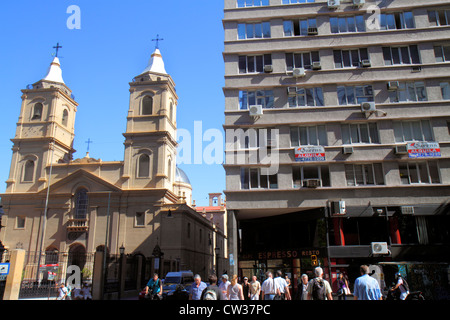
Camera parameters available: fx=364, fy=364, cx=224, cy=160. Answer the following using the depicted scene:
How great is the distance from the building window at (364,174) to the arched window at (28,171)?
130 feet

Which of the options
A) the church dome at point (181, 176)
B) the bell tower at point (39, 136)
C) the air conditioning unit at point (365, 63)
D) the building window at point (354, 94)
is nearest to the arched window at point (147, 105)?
the bell tower at point (39, 136)

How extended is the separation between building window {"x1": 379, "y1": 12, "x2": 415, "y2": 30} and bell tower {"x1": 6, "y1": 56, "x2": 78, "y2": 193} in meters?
39.9

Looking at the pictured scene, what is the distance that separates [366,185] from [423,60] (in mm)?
9606

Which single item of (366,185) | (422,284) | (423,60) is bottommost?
(422,284)

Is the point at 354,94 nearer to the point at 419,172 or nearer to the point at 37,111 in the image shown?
the point at 419,172

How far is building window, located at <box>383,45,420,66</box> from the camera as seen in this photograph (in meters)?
25.2

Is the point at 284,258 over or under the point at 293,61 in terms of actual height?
under

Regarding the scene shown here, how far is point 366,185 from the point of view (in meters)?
23.4

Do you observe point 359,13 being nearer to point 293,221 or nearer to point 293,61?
point 293,61

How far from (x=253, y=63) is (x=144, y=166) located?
77.0 feet

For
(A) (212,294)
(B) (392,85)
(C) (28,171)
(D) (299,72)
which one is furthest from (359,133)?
(C) (28,171)

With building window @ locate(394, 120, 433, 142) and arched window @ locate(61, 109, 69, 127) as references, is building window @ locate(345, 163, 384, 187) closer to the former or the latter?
building window @ locate(394, 120, 433, 142)

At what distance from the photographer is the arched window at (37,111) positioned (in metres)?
48.7
